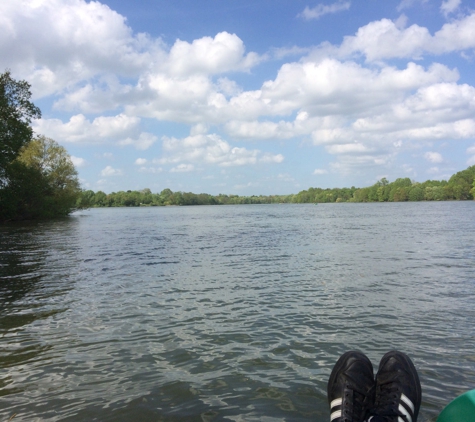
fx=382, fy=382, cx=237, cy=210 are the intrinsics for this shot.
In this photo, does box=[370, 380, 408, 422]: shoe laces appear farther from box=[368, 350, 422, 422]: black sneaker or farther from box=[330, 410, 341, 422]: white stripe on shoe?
box=[330, 410, 341, 422]: white stripe on shoe

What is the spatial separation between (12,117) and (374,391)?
51.0m

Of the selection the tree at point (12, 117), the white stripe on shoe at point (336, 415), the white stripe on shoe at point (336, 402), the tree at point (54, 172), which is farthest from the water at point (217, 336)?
the tree at point (54, 172)

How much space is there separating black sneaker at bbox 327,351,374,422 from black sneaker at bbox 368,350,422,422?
11 cm

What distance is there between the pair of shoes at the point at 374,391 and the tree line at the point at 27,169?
47.7 metres

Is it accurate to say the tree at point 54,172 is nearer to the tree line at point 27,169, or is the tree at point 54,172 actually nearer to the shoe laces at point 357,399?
the tree line at point 27,169

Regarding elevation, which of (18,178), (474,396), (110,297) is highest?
(18,178)

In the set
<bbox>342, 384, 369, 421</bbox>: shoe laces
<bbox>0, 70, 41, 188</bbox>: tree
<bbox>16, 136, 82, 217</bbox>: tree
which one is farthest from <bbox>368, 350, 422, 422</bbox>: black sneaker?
<bbox>16, 136, 82, 217</bbox>: tree

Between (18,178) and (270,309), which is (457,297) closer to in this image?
(270,309)

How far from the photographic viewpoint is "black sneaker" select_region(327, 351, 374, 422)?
3992 millimetres

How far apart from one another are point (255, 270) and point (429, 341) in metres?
8.79

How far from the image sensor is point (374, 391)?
4344mm

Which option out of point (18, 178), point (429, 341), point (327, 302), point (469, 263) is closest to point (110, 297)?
point (327, 302)

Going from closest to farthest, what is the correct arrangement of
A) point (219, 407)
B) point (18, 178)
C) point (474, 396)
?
point (474, 396) < point (219, 407) < point (18, 178)

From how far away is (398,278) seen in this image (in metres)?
13.2
